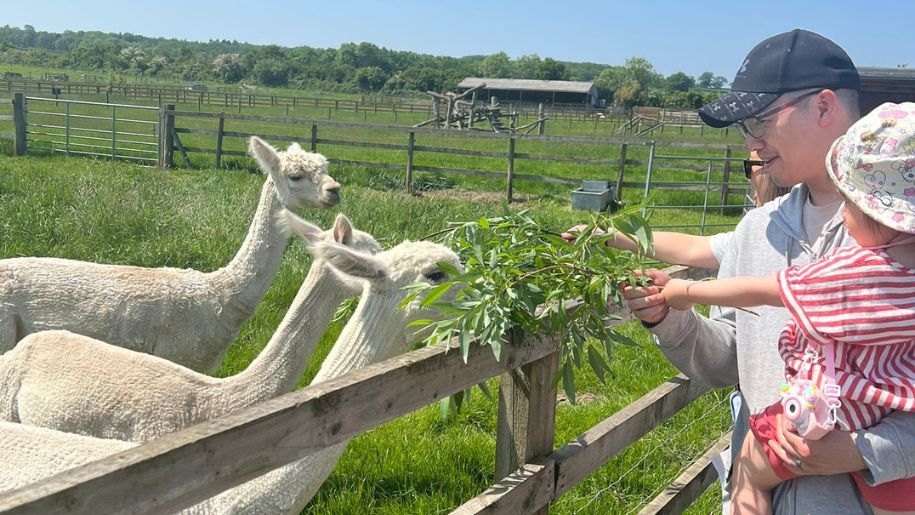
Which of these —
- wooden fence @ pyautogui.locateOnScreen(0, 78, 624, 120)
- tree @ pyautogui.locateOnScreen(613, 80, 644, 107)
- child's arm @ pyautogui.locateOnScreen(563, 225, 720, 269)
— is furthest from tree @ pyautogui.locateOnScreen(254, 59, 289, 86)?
child's arm @ pyautogui.locateOnScreen(563, 225, 720, 269)

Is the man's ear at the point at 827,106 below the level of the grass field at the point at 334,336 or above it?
above

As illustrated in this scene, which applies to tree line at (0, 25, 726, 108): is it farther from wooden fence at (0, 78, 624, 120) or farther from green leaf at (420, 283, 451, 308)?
green leaf at (420, 283, 451, 308)

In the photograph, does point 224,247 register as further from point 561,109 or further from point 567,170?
point 561,109

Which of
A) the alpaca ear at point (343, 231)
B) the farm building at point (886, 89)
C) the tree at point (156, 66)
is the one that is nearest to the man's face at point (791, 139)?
the alpaca ear at point (343, 231)

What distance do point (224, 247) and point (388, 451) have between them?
13.5 feet

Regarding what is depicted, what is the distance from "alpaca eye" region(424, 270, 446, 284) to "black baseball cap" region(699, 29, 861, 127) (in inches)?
51.1

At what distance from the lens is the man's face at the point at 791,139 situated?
2068 millimetres

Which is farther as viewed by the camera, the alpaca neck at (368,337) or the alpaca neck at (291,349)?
the alpaca neck at (291,349)

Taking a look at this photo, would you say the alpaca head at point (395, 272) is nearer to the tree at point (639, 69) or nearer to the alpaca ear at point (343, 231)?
the alpaca ear at point (343, 231)

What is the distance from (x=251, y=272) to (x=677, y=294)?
3.83 m

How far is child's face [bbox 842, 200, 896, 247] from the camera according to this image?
1.76 m

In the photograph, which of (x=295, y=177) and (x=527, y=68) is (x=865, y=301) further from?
(x=527, y=68)

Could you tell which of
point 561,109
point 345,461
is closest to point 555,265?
point 345,461

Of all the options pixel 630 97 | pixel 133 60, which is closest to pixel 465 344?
pixel 630 97
